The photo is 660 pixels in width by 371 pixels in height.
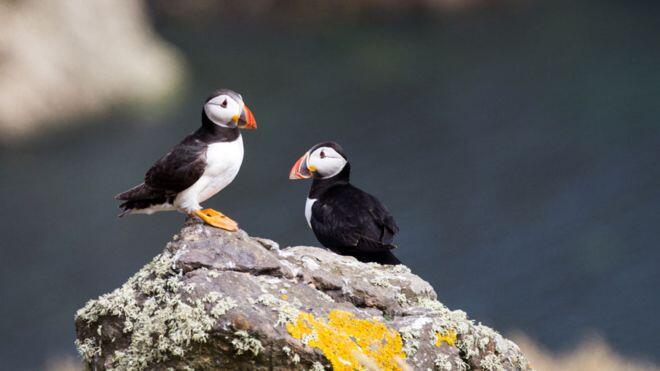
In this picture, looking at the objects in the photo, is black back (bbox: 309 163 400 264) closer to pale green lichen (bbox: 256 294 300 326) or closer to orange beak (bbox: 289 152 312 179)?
orange beak (bbox: 289 152 312 179)

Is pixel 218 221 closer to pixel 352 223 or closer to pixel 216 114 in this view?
pixel 216 114

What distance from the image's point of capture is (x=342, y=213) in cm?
637

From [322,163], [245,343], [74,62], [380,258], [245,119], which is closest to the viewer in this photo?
[245,343]

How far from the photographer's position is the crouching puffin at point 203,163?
4719 millimetres

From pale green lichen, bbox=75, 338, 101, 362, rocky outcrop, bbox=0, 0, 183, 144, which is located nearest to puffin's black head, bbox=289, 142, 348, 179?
pale green lichen, bbox=75, 338, 101, 362

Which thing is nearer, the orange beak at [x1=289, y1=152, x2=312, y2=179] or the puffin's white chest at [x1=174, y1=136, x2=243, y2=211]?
the puffin's white chest at [x1=174, y1=136, x2=243, y2=211]

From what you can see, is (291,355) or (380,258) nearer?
(291,355)

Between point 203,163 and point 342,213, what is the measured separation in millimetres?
1821

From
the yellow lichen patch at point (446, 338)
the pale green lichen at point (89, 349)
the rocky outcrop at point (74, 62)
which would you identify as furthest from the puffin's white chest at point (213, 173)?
the rocky outcrop at point (74, 62)

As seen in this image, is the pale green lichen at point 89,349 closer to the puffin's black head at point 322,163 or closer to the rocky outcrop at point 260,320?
the rocky outcrop at point 260,320

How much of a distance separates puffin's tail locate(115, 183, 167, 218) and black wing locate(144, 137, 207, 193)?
0.25 ft

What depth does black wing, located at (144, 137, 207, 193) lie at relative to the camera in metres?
4.71

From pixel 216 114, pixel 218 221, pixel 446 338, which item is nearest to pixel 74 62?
pixel 216 114

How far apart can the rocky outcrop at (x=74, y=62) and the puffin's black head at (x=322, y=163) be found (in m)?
7.77
